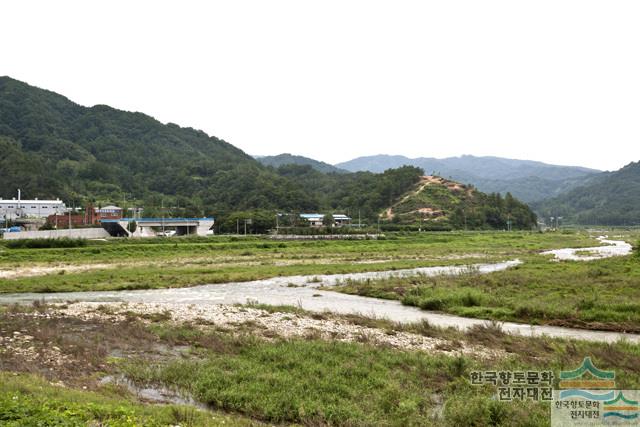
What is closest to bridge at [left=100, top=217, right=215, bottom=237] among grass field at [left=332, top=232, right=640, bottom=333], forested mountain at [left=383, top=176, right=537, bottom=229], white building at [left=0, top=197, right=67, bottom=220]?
white building at [left=0, top=197, right=67, bottom=220]

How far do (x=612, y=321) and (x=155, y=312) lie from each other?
2188 centimetres

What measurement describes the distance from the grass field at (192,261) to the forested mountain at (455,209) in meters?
51.4

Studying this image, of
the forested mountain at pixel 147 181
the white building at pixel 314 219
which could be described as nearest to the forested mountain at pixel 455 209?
the forested mountain at pixel 147 181

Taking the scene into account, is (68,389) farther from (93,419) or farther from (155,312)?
(155,312)

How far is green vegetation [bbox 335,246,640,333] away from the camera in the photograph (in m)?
22.6

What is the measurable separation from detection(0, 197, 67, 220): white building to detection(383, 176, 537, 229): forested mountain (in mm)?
92434

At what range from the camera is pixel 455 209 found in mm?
143250

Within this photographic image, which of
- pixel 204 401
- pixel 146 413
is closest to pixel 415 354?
pixel 204 401

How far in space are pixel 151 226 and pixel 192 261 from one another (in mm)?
48320

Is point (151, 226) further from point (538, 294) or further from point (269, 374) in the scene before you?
point (269, 374)

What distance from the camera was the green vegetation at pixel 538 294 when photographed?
2262cm

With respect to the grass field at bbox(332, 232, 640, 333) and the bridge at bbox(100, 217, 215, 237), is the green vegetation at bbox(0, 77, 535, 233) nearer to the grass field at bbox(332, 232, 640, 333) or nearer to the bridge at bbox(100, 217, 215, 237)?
the bridge at bbox(100, 217, 215, 237)

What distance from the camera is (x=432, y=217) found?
139375 mm

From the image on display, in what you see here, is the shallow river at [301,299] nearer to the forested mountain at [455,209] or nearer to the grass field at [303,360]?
the grass field at [303,360]
